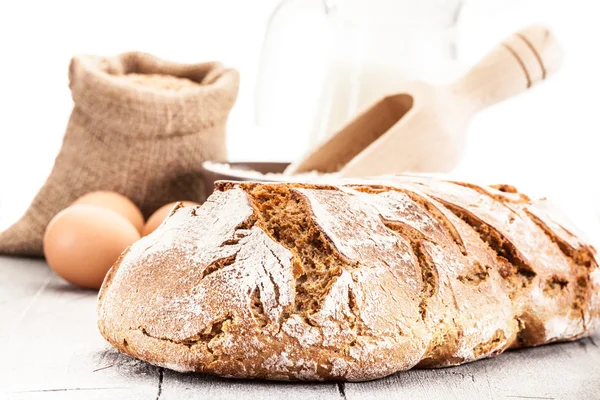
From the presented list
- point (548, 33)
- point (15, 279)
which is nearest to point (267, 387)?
point (15, 279)

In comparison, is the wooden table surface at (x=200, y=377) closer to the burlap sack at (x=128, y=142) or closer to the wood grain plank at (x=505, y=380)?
the wood grain plank at (x=505, y=380)

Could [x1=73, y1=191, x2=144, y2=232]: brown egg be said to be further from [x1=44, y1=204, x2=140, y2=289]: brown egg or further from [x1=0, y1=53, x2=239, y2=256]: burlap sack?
[x1=44, y1=204, x2=140, y2=289]: brown egg

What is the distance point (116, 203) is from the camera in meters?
1.97

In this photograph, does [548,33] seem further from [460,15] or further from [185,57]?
[185,57]

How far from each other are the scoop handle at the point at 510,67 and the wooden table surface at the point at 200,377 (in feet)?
2.79

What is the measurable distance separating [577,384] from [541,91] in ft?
5.49

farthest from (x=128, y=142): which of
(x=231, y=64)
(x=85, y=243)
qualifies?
(x=231, y=64)

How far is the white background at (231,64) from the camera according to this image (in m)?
2.42

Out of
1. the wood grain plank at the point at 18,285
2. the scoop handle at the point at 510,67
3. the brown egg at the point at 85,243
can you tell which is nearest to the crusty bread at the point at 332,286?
the wood grain plank at the point at 18,285

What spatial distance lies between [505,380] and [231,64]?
5.83ft

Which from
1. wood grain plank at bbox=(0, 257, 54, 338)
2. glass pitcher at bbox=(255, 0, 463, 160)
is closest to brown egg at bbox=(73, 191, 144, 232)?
wood grain plank at bbox=(0, 257, 54, 338)

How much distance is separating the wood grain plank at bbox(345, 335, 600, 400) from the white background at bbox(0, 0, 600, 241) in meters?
1.23

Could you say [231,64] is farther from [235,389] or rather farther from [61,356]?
[235,389]

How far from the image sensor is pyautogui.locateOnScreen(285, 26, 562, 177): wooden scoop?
192 centimetres
